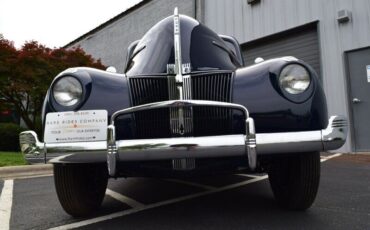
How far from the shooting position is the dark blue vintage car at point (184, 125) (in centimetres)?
212

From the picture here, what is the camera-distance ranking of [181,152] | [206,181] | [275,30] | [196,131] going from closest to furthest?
[181,152]
[196,131]
[206,181]
[275,30]

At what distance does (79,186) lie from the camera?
101 inches

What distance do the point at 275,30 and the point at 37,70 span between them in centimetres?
602

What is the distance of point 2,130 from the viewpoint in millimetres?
9195

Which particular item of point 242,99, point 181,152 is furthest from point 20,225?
point 242,99

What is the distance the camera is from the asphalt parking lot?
249 centimetres

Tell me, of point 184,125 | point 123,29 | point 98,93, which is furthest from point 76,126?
point 123,29

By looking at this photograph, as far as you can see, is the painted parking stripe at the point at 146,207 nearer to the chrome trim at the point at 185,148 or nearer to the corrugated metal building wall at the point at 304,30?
the chrome trim at the point at 185,148

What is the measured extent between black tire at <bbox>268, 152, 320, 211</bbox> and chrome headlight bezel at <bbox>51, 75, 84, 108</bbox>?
4.74 feet

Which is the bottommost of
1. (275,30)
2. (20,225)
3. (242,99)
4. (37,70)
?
(20,225)

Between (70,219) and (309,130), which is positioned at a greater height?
(309,130)

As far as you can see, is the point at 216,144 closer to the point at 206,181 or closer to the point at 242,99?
the point at 242,99

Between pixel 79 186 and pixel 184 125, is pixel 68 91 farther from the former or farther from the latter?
pixel 184 125

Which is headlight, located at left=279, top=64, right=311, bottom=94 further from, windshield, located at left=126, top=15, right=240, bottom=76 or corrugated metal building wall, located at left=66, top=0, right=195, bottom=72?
corrugated metal building wall, located at left=66, top=0, right=195, bottom=72
